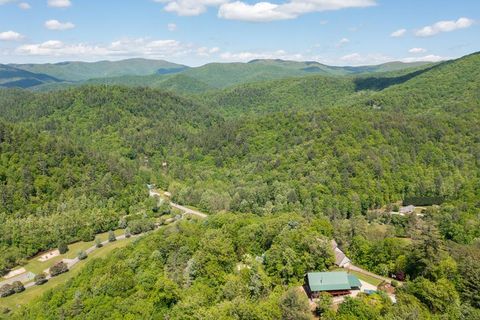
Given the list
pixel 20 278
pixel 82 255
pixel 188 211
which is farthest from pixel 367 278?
pixel 188 211

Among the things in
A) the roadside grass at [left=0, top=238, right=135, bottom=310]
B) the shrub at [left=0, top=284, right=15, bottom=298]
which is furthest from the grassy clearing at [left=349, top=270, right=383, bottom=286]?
the shrub at [left=0, top=284, right=15, bottom=298]

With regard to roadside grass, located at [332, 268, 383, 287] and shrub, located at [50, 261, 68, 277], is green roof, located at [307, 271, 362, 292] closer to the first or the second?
roadside grass, located at [332, 268, 383, 287]

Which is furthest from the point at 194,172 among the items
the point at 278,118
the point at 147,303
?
the point at 147,303

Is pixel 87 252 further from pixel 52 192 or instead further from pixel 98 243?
pixel 52 192

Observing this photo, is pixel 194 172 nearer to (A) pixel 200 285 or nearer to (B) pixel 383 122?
(B) pixel 383 122

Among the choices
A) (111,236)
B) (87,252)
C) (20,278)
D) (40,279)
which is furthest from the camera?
(111,236)

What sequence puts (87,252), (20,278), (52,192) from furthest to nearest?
(52,192) < (87,252) < (20,278)

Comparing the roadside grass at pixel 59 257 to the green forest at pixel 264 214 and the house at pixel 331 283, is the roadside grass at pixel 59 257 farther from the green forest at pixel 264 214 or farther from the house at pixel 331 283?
the house at pixel 331 283

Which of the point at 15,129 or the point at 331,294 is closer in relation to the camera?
the point at 331,294
